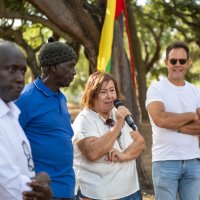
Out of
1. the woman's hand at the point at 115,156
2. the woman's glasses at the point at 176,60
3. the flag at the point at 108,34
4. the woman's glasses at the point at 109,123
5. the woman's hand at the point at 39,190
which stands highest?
the flag at the point at 108,34

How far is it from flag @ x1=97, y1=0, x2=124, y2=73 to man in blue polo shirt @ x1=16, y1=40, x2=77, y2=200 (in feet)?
12.3

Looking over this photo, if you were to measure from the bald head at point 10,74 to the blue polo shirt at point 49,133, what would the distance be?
738 mm

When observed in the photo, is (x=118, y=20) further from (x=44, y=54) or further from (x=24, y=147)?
(x=24, y=147)

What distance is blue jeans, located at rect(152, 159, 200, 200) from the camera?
15.5 ft

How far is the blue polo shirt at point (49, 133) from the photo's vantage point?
360 centimetres

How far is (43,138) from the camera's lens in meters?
3.61

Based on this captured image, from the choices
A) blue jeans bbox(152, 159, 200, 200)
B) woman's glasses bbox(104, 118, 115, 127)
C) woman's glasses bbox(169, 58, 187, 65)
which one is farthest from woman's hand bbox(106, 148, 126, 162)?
woman's glasses bbox(169, 58, 187, 65)

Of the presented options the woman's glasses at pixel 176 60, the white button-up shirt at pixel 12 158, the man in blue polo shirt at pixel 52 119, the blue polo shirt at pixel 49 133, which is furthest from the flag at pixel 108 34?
Result: the white button-up shirt at pixel 12 158

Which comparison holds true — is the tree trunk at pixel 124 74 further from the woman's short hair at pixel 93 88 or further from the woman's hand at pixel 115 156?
the woman's hand at pixel 115 156

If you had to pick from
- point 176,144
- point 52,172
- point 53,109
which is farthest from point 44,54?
point 176,144

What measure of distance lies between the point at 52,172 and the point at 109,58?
4272mm

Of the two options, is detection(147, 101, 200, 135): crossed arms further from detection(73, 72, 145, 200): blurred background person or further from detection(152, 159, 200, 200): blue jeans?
detection(73, 72, 145, 200): blurred background person

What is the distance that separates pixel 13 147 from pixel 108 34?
5.46m

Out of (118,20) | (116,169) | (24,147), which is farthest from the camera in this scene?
(118,20)
